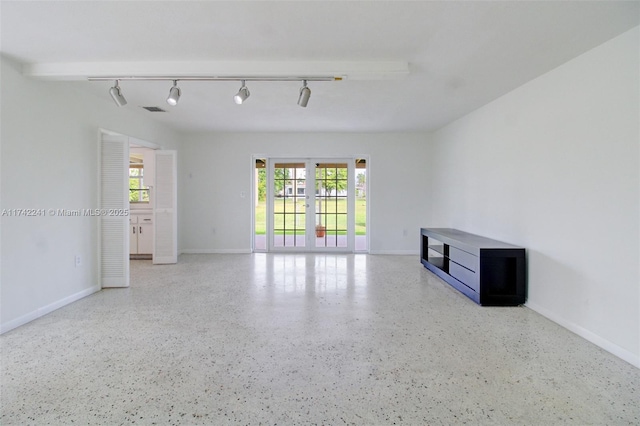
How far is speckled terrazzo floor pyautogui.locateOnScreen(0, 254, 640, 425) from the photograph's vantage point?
170cm

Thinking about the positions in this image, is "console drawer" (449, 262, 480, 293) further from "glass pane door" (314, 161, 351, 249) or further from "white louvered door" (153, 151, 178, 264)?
"white louvered door" (153, 151, 178, 264)

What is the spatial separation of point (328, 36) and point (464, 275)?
3.00 m

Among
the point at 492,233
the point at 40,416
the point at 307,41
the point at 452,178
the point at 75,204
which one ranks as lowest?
the point at 40,416

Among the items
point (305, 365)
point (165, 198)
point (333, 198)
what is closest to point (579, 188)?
point (305, 365)

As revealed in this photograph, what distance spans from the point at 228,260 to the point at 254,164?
6.51 ft

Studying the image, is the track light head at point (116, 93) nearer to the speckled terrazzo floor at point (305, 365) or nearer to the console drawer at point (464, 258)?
the speckled terrazzo floor at point (305, 365)

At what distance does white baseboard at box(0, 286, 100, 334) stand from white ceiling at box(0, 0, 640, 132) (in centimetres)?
235

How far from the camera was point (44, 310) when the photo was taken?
3.08 meters

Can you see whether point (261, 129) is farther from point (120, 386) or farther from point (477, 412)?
point (477, 412)

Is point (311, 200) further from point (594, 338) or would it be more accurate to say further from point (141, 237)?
point (594, 338)

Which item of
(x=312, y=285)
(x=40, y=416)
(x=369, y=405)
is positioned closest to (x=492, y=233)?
(x=312, y=285)

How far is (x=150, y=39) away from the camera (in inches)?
96.0

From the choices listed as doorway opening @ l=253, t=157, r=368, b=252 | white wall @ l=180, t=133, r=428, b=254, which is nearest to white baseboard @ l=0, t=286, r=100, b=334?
white wall @ l=180, t=133, r=428, b=254

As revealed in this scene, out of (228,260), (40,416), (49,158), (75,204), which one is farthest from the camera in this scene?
(228,260)
